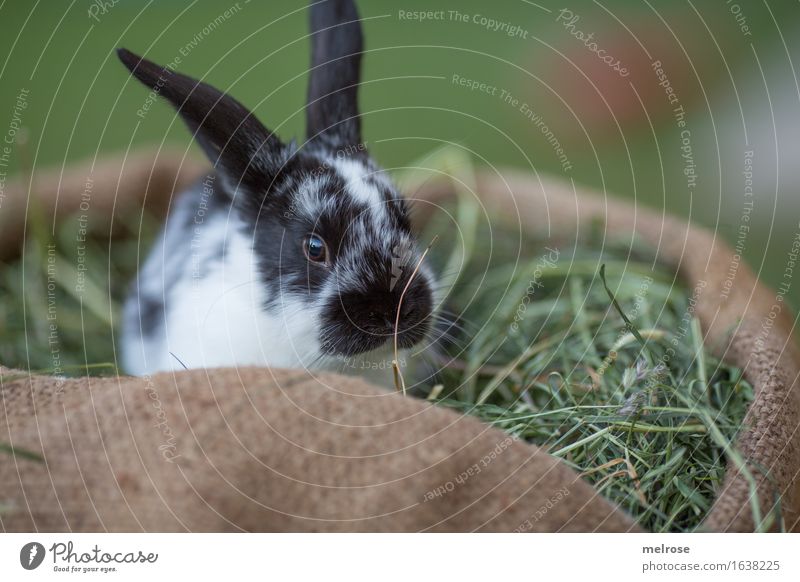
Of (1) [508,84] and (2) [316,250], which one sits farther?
(1) [508,84]

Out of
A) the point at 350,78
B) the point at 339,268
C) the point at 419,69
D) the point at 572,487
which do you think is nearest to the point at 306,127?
the point at 350,78

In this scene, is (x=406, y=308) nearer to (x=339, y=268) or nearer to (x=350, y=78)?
(x=339, y=268)

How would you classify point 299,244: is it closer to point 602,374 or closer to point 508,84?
point 602,374

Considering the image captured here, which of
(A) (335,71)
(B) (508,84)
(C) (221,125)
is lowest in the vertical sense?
(C) (221,125)

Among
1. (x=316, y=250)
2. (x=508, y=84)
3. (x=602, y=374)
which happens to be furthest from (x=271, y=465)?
(x=508, y=84)

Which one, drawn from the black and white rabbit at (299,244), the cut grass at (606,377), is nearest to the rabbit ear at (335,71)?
the black and white rabbit at (299,244)

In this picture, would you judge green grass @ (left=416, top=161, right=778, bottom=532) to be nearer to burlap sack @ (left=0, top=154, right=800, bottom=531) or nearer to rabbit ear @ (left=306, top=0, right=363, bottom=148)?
burlap sack @ (left=0, top=154, right=800, bottom=531)

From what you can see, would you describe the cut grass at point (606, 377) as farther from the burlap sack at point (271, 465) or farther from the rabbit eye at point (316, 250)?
the rabbit eye at point (316, 250)
